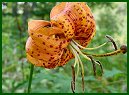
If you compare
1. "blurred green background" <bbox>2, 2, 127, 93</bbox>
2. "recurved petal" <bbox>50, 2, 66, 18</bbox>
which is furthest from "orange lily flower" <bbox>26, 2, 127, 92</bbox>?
"blurred green background" <bbox>2, 2, 127, 93</bbox>

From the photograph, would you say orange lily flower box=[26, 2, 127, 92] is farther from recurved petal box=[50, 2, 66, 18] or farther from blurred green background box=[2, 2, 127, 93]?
blurred green background box=[2, 2, 127, 93]

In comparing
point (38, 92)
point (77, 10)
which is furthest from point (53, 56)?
point (38, 92)

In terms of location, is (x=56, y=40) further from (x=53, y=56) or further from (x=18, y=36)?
(x=18, y=36)

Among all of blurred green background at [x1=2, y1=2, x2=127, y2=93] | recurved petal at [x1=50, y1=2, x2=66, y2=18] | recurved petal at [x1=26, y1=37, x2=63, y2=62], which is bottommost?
blurred green background at [x1=2, y1=2, x2=127, y2=93]

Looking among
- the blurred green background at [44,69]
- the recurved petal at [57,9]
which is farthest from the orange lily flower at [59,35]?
the blurred green background at [44,69]

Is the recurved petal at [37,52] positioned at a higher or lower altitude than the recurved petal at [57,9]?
lower

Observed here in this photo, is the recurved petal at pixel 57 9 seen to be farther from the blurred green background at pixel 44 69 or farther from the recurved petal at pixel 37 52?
the blurred green background at pixel 44 69

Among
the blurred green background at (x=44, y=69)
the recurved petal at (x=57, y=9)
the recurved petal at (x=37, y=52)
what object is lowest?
the blurred green background at (x=44, y=69)

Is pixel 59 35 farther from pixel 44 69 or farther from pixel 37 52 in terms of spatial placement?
pixel 44 69
